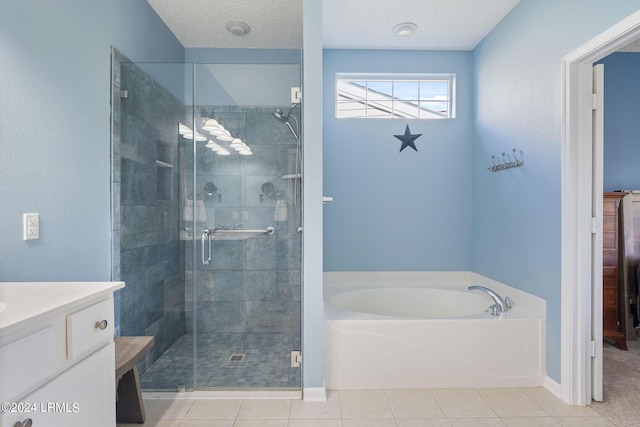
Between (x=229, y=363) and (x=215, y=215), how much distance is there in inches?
39.1

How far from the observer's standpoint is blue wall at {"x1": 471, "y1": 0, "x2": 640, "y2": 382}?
2.07 m

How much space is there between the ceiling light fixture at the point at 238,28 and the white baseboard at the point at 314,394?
278 cm

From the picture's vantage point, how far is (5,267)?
1396mm

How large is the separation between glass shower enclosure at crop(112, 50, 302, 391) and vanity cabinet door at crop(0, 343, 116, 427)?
1.08 m

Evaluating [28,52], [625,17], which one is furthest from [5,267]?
[625,17]

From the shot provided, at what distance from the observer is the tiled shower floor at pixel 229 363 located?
7.19 ft

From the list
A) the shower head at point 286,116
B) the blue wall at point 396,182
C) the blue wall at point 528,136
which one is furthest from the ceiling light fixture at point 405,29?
the shower head at point 286,116

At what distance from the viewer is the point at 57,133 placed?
1649 millimetres

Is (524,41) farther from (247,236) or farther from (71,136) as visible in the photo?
(71,136)

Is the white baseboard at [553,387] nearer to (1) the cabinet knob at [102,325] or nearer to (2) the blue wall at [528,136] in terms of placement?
(2) the blue wall at [528,136]

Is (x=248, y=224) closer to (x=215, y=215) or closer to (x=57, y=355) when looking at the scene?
(x=215, y=215)

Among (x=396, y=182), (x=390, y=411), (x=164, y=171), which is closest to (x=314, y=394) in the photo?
(x=390, y=411)

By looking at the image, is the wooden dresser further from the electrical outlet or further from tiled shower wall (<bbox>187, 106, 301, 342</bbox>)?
the electrical outlet

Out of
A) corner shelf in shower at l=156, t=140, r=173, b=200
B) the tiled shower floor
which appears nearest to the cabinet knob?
the tiled shower floor
